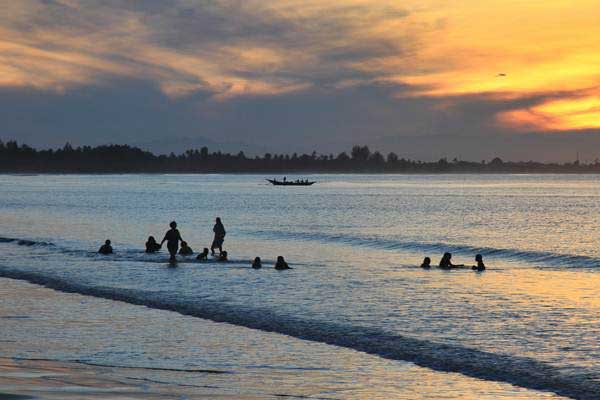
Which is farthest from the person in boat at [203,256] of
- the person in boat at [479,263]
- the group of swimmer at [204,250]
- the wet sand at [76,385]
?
the wet sand at [76,385]

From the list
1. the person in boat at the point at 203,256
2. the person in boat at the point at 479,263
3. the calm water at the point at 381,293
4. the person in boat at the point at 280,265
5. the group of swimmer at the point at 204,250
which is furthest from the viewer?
the person in boat at the point at 203,256

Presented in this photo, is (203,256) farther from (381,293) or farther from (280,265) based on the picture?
(381,293)

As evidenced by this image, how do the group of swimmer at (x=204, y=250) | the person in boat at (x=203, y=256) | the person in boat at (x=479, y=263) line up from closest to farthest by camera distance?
the group of swimmer at (x=204, y=250) → the person in boat at (x=479, y=263) → the person in boat at (x=203, y=256)

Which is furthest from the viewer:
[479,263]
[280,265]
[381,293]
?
[479,263]

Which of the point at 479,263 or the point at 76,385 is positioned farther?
the point at 479,263

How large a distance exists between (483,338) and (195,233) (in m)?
54.2

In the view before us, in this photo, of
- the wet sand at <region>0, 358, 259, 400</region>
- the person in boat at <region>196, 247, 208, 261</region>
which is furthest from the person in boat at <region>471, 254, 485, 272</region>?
the wet sand at <region>0, 358, 259, 400</region>

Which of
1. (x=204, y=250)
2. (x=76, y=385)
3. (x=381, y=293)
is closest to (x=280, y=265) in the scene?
(x=204, y=250)

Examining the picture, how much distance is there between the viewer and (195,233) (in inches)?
2904

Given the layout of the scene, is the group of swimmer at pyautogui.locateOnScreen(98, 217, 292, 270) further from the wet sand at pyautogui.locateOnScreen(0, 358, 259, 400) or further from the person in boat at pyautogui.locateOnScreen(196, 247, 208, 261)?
the wet sand at pyautogui.locateOnScreen(0, 358, 259, 400)

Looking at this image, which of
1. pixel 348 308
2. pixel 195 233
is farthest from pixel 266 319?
pixel 195 233

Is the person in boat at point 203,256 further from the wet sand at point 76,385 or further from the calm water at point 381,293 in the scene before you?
the wet sand at point 76,385

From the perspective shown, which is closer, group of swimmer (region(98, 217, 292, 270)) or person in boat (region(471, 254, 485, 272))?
group of swimmer (region(98, 217, 292, 270))

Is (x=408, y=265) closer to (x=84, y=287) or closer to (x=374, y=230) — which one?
(x=84, y=287)
